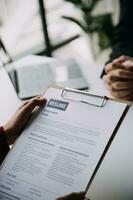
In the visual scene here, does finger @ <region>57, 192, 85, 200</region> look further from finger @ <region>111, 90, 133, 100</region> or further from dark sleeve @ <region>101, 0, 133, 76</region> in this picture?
dark sleeve @ <region>101, 0, 133, 76</region>

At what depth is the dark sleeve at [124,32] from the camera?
4.65ft

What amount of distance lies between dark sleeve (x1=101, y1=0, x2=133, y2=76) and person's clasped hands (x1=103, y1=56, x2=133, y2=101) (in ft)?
0.79

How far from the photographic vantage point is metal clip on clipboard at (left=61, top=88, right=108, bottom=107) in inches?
36.1

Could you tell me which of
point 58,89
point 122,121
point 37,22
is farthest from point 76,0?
point 122,121

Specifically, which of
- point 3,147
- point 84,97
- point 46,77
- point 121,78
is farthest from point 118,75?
point 3,147

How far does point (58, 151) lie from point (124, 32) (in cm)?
82

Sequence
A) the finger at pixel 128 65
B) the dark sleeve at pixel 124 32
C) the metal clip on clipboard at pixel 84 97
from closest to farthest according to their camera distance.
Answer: the metal clip on clipboard at pixel 84 97 → the finger at pixel 128 65 → the dark sleeve at pixel 124 32

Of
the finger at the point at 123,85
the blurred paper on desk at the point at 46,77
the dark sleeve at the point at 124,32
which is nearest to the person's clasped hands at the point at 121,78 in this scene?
the finger at the point at 123,85

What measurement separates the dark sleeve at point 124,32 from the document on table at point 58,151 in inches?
21.8

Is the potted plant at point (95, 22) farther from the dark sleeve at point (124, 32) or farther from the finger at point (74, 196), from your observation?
the finger at point (74, 196)

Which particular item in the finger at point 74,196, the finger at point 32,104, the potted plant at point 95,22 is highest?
the finger at point 32,104

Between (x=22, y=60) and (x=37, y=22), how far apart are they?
172 centimetres

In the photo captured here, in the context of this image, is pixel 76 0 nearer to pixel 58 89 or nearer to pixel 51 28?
pixel 51 28

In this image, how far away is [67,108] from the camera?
0.94m
